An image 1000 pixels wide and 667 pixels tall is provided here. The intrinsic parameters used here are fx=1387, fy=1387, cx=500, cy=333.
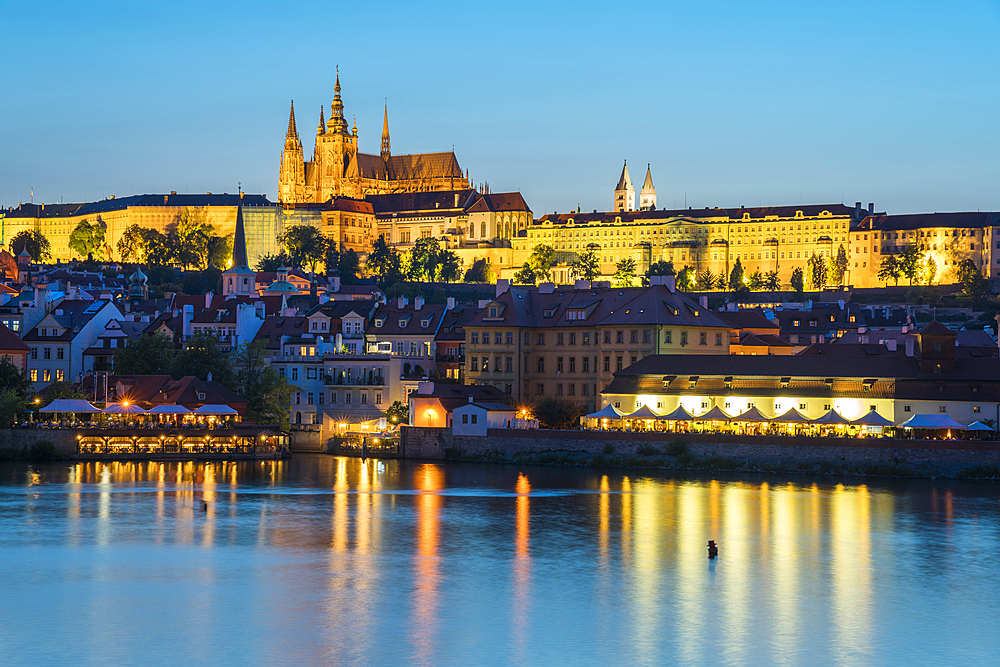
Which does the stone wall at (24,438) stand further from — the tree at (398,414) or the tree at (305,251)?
the tree at (305,251)

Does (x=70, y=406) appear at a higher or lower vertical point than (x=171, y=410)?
higher

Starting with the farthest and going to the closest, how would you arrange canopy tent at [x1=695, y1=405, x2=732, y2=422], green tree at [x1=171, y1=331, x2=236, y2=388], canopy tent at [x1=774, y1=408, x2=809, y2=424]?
green tree at [x1=171, y1=331, x2=236, y2=388] < canopy tent at [x1=695, y1=405, x2=732, y2=422] < canopy tent at [x1=774, y1=408, x2=809, y2=424]

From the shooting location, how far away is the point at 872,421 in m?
61.8

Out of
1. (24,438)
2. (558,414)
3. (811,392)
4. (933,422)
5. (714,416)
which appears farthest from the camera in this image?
(558,414)

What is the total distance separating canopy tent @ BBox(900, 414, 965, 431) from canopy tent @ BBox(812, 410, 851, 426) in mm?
2892

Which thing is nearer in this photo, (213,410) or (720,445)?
(720,445)

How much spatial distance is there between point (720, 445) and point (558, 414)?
11.5 meters

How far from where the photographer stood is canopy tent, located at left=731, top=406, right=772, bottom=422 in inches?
2539

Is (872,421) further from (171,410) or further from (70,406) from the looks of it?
(70,406)

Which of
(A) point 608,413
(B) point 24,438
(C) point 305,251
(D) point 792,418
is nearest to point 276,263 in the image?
(C) point 305,251

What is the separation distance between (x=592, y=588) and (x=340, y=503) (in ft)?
61.4

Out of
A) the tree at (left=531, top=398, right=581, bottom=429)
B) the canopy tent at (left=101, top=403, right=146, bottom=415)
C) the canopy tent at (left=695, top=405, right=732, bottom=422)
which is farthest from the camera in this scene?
the tree at (left=531, top=398, right=581, bottom=429)

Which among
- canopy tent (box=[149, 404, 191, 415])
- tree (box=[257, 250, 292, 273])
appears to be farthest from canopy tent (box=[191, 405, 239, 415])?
tree (box=[257, 250, 292, 273])

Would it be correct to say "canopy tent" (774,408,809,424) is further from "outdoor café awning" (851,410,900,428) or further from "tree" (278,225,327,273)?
"tree" (278,225,327,273)
